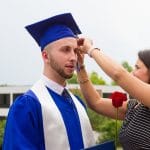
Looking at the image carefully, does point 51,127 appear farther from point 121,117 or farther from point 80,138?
point 121,117

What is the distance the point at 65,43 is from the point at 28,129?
2.18 ft

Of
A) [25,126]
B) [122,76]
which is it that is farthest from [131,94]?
[25,126]

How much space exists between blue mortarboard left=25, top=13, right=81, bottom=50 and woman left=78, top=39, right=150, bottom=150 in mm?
130

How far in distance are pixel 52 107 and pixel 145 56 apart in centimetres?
91

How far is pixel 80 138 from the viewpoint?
13.6 feet

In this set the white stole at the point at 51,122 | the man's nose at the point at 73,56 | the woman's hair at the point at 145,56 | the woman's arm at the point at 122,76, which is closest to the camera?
the white stole at the point at 51,122

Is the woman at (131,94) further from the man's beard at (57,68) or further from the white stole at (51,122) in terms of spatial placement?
the white stole at (51,122)

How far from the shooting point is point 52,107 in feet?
13.0

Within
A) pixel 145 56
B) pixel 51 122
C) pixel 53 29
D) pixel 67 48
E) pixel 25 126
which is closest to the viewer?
pixel 25 126

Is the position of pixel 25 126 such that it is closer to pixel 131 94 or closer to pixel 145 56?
pixel 131 94

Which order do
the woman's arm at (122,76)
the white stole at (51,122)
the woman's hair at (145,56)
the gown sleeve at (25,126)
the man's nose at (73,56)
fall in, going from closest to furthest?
the gown sleeve at (25,126) < the white stole at (51,122) < the man's nose at (73,56) < the woman's arm at (122,76) < the woman's hair at (145,56)

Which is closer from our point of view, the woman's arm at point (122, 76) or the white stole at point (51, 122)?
the white stole at point (51, 122)

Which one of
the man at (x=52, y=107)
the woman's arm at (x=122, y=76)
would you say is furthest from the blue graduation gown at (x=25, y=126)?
the woman's arm at (x=122, y=76)

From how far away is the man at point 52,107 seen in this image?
12.4ft
